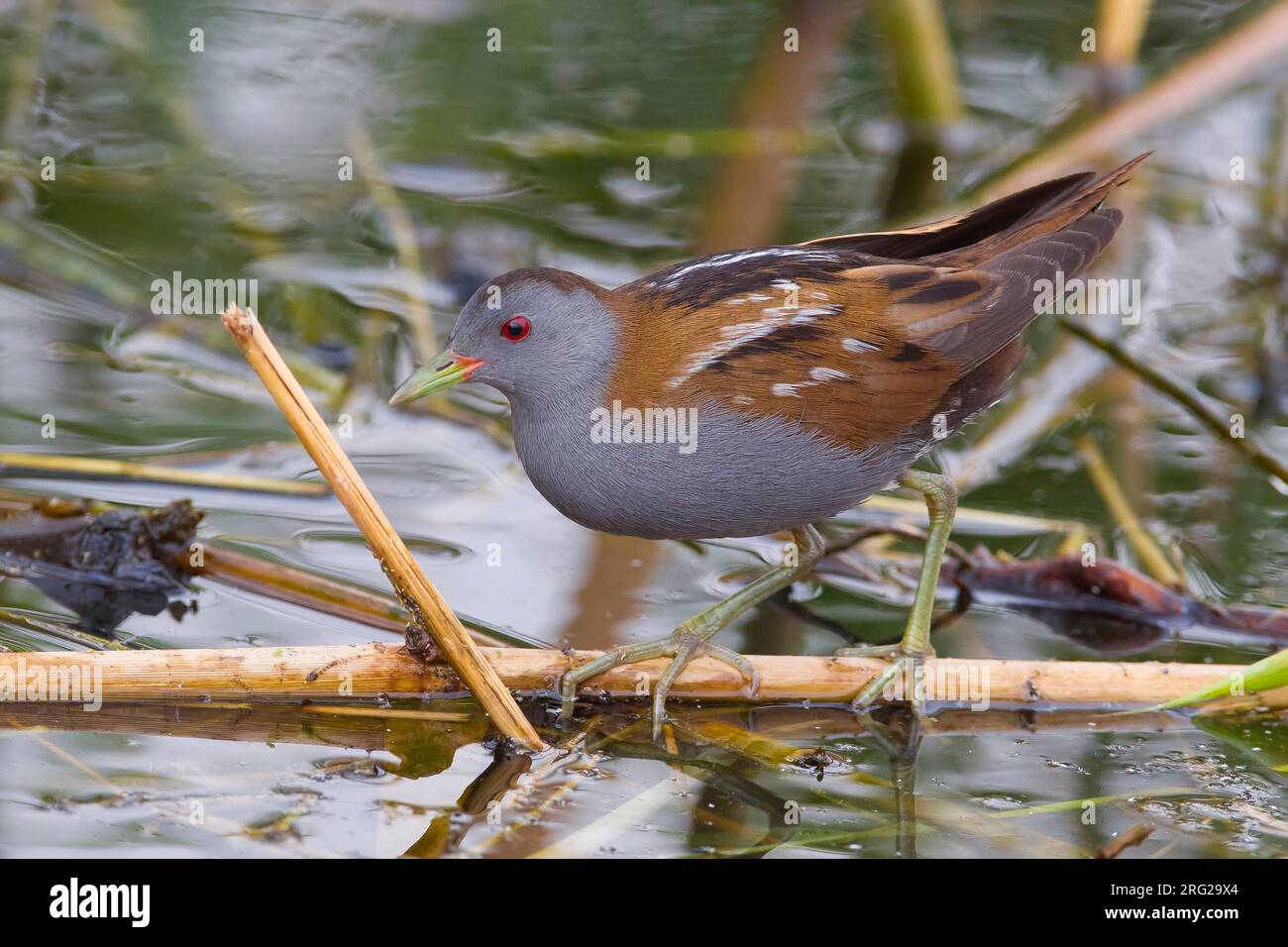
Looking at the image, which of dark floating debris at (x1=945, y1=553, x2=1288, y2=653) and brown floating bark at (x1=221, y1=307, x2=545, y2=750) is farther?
dark floating debris at (x1=945, y1=553, x2=1288, y2=653)

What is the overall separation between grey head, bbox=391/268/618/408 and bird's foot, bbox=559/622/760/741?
669 mm

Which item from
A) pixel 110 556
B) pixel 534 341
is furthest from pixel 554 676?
pixel 110 556

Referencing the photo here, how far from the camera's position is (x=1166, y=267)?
21.7 ft

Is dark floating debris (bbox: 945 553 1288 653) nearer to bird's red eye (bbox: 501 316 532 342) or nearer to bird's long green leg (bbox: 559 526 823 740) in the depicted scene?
bird's long green leg (bbox: 559 526 823 740)

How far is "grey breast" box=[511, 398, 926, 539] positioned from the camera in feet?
12.0

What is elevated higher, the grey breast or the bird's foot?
the grey breast

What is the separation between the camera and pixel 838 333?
3.84 metres

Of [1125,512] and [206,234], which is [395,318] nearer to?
[206,234]

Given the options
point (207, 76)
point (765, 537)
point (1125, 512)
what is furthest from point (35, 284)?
point (1125, 512)

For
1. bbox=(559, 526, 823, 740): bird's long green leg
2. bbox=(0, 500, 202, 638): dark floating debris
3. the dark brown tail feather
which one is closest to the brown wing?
the dark brown tail feather

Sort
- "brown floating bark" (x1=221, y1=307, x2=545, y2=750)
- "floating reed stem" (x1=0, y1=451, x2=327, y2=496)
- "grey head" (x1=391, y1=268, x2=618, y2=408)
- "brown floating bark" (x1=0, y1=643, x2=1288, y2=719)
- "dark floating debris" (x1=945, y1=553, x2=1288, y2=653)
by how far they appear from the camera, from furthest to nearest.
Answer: "floating reed stem" (x1=0, y1=451, x2=327, y2=496), "dark floating debris" (x1=945, y1=553, x2=1288, y2=653), "grey head" (x1=391, y1=268, x2=618, y2=408), "brown floating bark" (x1=0, y1=643, x2=1288, y2=719), "brown floating bark" (x1=221, y1=307, x2=545, y2=750)

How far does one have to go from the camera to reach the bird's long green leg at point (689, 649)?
388 cm

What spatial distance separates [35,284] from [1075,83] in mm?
5082

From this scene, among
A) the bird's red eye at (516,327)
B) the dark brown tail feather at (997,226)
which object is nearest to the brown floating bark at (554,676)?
the bird's red eye at (516,327)
